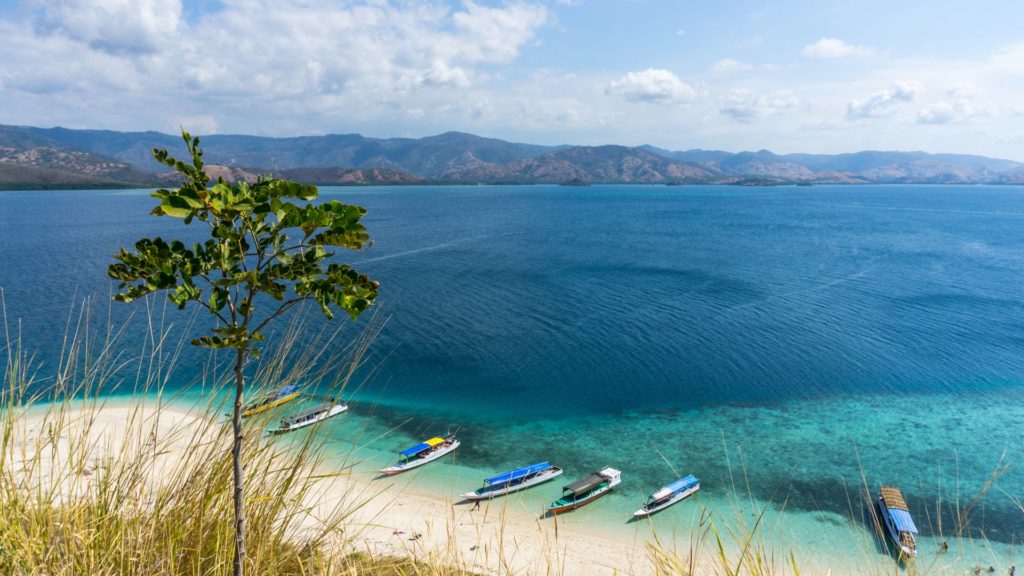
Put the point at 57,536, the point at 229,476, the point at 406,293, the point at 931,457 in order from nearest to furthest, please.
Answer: the point at 57,536
the point at 229,476
the point at 931,457
the point at 406,293

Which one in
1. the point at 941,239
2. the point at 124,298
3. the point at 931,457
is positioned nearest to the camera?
the point at 124,298

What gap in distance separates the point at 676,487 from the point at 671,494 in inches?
15.2

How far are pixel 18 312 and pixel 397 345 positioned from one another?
31939mm

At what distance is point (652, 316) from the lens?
45469 mm

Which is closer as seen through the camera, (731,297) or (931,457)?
(931,457)

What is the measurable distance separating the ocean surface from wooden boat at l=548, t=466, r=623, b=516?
536mm

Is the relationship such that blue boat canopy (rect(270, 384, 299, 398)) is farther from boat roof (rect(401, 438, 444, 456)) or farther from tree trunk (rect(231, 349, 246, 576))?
boat roof (rect(401, 438, 444, 456))

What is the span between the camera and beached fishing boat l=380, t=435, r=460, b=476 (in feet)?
78.4

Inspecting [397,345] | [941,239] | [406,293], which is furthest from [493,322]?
[941,239]

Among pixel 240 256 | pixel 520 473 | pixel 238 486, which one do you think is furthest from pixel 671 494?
pixel 240 256

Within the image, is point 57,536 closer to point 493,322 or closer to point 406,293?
point 493,322

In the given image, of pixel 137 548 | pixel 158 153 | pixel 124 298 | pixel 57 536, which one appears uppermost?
pixel 158 153

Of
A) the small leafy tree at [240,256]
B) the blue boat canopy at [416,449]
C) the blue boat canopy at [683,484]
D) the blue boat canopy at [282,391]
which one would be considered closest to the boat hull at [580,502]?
the blue boat canopy at [683,484]

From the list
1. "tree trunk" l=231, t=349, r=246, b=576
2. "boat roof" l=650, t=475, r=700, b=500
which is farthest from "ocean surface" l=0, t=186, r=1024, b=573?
"tree trunk" l=231, t=349, r=246, b=576
